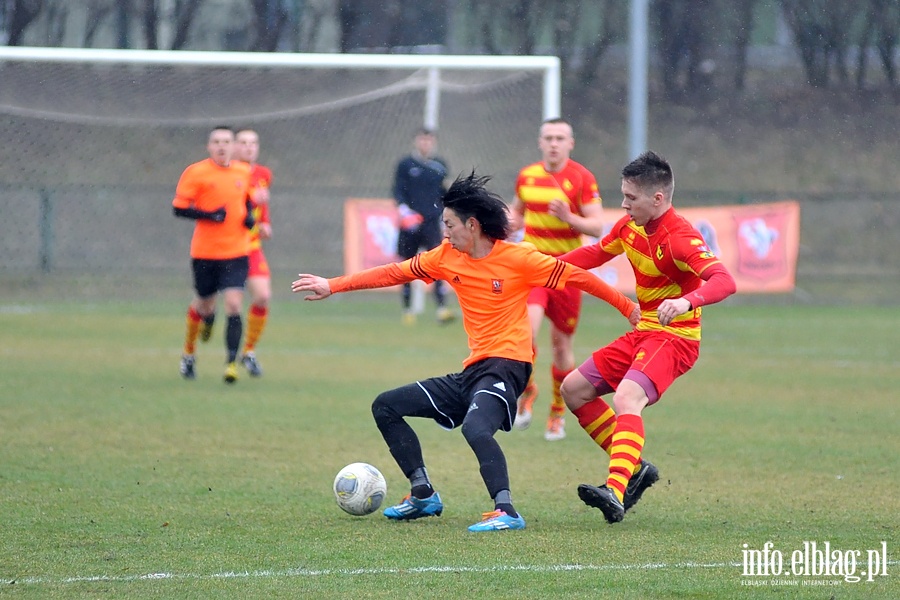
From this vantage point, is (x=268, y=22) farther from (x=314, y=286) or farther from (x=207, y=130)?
(x=314, y=286)

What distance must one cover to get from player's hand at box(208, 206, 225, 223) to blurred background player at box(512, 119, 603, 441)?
314cm

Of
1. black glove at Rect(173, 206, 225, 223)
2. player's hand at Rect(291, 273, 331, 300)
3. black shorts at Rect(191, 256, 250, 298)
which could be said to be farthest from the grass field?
black glove at Rect(173, 206, 225, 223)

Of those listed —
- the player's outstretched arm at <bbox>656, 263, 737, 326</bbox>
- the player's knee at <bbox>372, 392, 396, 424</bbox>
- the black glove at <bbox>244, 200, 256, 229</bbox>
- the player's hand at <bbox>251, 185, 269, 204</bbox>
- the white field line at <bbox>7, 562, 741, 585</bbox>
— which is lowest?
the white field line at <bbox>7, 562, 741, 585</bbox>

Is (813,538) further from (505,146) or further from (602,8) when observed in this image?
(602,8)

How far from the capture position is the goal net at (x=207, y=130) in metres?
14.8

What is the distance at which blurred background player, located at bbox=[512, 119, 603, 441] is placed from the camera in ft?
27.3

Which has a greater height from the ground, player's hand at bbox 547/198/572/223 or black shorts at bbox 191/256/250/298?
player's hand at bbox 547/198/572/223

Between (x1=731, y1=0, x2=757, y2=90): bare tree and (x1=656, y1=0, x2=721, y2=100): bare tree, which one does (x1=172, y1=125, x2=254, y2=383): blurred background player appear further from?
(x1=731, y1=0, x2=757, y2=90): bare tree

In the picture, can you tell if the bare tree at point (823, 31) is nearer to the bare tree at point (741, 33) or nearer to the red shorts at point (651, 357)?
the bare tree at point (741, 33)

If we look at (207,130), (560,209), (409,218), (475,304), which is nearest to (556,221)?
(560,209)

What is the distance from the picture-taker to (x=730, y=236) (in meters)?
19.4

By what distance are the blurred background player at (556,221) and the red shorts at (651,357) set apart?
2290mm

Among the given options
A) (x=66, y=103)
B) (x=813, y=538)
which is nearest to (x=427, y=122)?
(x=66, y=103)

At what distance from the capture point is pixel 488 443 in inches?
216
